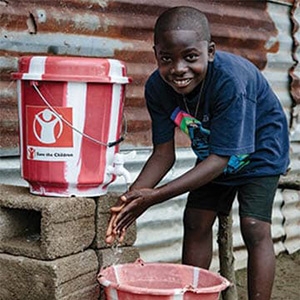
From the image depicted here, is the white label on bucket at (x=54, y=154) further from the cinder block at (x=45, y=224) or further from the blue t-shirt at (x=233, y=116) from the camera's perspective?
the blue t-shirt at (x=233, y=116)

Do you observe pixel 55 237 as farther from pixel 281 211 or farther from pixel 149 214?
pixel 281 211

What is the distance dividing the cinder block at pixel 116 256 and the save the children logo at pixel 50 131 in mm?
528

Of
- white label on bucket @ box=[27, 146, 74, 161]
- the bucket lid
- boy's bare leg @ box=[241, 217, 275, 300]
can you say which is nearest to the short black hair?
the bucket lid

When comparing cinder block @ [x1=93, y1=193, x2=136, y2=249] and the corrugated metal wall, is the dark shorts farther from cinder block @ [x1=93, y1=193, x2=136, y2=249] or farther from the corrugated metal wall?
the corrugated metal wall

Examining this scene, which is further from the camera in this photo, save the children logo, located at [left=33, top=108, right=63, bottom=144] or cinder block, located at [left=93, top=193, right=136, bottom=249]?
cinder block, located at [left=93, top=193, right=136, bottom=249]

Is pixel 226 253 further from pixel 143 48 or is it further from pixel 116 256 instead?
pixel 143 48

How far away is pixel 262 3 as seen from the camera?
5.77m

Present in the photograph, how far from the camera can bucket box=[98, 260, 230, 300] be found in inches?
123

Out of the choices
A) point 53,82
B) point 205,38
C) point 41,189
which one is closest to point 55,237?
point 41,189

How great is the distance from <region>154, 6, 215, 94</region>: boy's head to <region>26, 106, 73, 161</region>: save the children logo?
48 centimetres

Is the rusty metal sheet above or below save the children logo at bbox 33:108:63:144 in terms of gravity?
above

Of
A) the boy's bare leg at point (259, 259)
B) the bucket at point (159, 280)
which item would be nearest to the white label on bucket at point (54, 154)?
the bucket at point (159, 280)

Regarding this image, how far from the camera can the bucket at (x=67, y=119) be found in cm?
351

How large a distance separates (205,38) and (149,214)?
1.91 m
